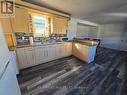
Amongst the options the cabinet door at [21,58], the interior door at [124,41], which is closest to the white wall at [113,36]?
the interior door at [124,41]

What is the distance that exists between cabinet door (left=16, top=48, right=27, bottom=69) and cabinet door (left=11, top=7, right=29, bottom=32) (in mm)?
724

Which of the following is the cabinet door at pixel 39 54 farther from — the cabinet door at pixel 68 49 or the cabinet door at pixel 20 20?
the cabinet door at pixel 68 49

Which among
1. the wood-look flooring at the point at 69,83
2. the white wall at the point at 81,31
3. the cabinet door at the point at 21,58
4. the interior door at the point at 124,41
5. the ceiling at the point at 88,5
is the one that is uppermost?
the ceiling at the point at 88,5

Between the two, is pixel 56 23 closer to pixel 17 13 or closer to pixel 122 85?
pixel 17 13

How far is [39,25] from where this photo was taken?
3291 millimetres

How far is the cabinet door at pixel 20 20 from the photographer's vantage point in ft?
7.75

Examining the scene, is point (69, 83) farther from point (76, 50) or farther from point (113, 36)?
point (113, 36)

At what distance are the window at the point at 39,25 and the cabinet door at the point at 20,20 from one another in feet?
1.70

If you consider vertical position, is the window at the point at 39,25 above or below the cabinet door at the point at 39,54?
above

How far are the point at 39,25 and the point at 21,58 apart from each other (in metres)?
1.65

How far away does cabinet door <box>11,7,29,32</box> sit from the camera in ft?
7.75

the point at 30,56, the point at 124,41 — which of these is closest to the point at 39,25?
the point at 30,56

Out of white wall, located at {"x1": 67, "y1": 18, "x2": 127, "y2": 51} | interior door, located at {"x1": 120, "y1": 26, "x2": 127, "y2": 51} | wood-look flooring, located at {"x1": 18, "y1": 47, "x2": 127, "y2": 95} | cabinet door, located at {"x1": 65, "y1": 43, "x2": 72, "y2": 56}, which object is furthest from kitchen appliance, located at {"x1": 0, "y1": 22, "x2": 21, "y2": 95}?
interior door, located at {"x1": 120, "y1": 26, "x2": 127, "y2": 51}

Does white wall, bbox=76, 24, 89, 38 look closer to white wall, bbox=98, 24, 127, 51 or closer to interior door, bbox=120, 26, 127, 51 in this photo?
white wall, bbox=98, 24, 127, 51
